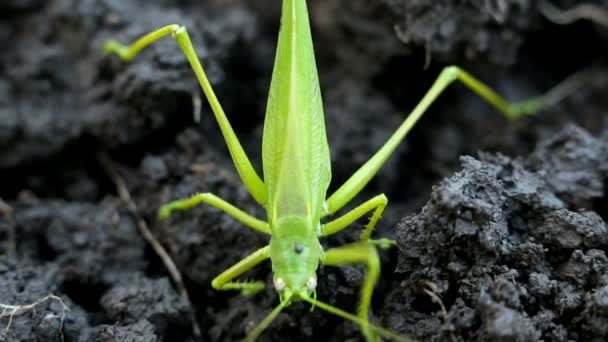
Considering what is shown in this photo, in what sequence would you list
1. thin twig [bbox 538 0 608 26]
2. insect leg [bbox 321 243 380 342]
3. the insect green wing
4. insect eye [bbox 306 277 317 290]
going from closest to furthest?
insect leg [bbox 321 243 380 342], insect eye [bbox 306 277 317 290], the insect green wing, thin twig [bbox 538 0 608 26]

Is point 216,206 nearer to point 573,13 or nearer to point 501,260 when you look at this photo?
point 501,260

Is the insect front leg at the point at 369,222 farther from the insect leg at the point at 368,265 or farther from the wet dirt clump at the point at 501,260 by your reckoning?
the insect leg at the point at 368,265

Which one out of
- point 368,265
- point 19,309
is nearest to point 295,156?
point 368,265

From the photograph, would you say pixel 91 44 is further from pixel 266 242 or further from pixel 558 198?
pixel 558 198

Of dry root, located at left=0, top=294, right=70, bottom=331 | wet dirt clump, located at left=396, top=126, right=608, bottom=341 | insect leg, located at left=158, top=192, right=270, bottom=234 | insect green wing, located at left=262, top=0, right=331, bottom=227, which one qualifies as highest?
insect green wing, located at left=262, top=0, right=331, bottom=227

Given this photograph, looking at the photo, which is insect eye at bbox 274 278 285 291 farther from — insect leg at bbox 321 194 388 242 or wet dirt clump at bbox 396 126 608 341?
wet dirt clump at bbox 396 126 608 341

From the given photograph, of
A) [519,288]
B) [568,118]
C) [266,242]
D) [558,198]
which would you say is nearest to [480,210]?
[519,288]

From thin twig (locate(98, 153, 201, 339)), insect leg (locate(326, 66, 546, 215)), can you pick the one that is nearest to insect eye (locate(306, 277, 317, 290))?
insect leg (locate(326, 66, 546, 215))
